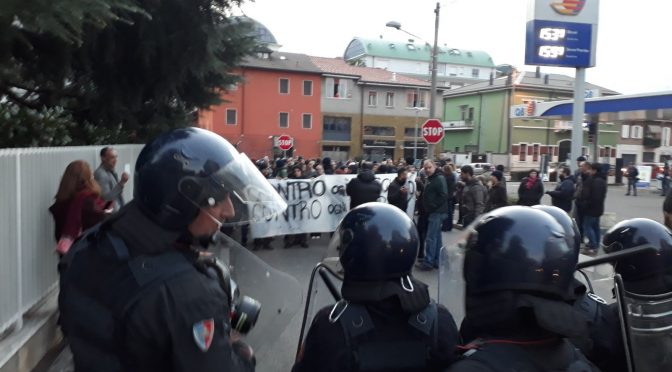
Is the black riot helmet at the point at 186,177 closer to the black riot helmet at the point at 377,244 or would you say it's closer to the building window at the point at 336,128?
the black riot helmet at the point at 377,244

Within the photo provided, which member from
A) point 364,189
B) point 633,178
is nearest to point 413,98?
point 633,178

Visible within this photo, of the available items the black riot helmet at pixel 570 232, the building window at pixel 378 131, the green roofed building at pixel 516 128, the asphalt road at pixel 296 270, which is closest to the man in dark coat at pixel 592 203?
the asphalt road at pixel 296 270

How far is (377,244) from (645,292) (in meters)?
1.18

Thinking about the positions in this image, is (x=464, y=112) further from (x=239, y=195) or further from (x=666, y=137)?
(x=239, y=195)

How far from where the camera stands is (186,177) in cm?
184

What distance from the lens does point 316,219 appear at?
11.2 meters

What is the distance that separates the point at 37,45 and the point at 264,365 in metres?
4.51

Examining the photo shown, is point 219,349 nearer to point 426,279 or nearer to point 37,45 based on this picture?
point 37,45

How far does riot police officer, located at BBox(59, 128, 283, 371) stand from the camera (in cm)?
154

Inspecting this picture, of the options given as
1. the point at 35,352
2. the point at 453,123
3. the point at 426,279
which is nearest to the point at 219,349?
the point at 35,352

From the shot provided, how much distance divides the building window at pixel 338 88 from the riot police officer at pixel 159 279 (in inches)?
2042

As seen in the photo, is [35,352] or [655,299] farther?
[35,352]

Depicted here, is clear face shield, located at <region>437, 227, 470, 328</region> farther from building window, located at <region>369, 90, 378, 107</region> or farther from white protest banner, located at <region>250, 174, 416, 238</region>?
building window, located at <region>369, 90, 378, 107</region>

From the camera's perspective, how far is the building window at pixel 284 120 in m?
51.2
